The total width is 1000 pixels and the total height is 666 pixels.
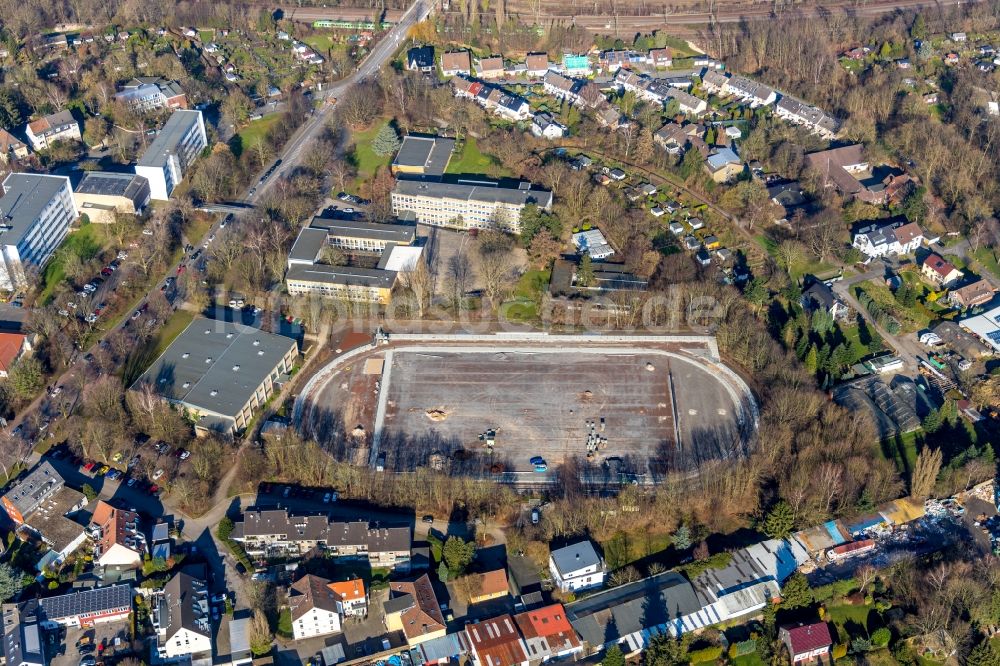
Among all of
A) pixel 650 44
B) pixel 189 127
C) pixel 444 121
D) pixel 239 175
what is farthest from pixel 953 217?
pixel 189 127

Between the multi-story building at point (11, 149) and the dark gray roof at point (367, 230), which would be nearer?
the dark gray roof at point (367, 230)

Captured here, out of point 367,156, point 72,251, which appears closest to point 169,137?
point 72,251

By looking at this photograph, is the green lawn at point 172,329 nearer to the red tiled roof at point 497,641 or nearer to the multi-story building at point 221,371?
the multi-story building at point 221,371

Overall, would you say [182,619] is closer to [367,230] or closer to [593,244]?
[367,230]

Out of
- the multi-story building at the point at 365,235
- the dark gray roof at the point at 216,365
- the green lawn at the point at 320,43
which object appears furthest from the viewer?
the green lawn at the point at 320,43

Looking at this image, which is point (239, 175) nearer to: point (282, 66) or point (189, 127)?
point (189, 127)

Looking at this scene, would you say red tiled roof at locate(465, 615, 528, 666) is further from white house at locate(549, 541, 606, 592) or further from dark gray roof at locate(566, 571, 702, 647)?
white house at locate(549, 541, 606, 592)

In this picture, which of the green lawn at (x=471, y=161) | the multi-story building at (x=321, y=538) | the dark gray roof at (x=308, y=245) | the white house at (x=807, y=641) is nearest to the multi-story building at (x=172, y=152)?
the dark gray roof at (x=308, y=245)

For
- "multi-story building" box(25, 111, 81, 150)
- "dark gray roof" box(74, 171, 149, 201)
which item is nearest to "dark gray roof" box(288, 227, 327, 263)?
"dark gray roof" box(74, 171, 149, 201)
